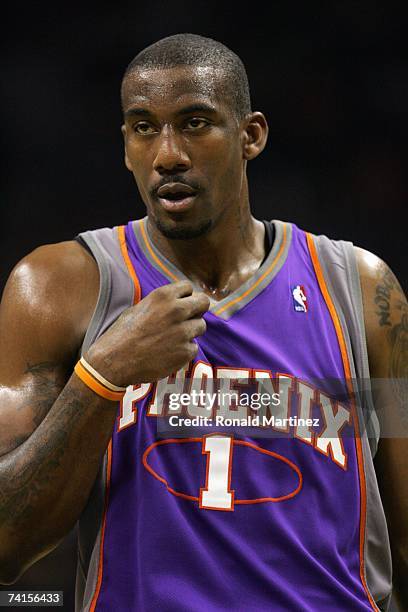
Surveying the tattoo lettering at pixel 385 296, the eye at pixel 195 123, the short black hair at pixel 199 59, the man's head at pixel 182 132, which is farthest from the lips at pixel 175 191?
the tattoo lettering at pixel 385 296

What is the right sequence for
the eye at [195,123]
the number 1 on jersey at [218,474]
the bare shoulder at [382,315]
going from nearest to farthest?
the number 1 on jersey at [218,474] → the eye at [195,123] → the bare shoulder at [382,315]

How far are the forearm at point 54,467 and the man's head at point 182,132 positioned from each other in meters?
0.43

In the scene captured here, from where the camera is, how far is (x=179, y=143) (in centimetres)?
205

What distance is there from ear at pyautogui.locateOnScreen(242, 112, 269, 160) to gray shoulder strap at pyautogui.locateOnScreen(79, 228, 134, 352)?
1.21ft

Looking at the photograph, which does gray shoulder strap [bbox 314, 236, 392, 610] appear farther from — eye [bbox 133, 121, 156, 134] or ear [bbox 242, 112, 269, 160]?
eye [bbox 133, 121, 156, 134]

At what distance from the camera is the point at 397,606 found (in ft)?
7.40

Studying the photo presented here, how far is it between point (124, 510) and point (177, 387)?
0.88 ft

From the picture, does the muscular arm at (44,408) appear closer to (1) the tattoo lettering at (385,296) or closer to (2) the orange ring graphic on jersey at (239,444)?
(2) the orange ring graphic on jersey at (239,444)

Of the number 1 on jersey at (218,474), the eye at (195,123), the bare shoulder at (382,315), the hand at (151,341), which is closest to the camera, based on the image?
the hand at (151,341)

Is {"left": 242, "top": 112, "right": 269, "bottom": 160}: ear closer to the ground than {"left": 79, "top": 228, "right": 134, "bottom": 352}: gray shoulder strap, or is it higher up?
higher up

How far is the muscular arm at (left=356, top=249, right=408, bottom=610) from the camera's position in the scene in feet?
7.14

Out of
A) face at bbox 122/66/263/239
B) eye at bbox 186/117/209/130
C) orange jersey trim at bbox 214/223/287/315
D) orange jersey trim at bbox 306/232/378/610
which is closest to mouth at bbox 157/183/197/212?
face at bbox 122/66/263/239

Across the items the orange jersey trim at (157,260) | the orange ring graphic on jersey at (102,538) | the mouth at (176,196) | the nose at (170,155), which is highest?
the nose at (170,155)

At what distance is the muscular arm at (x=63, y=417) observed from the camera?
185cm
